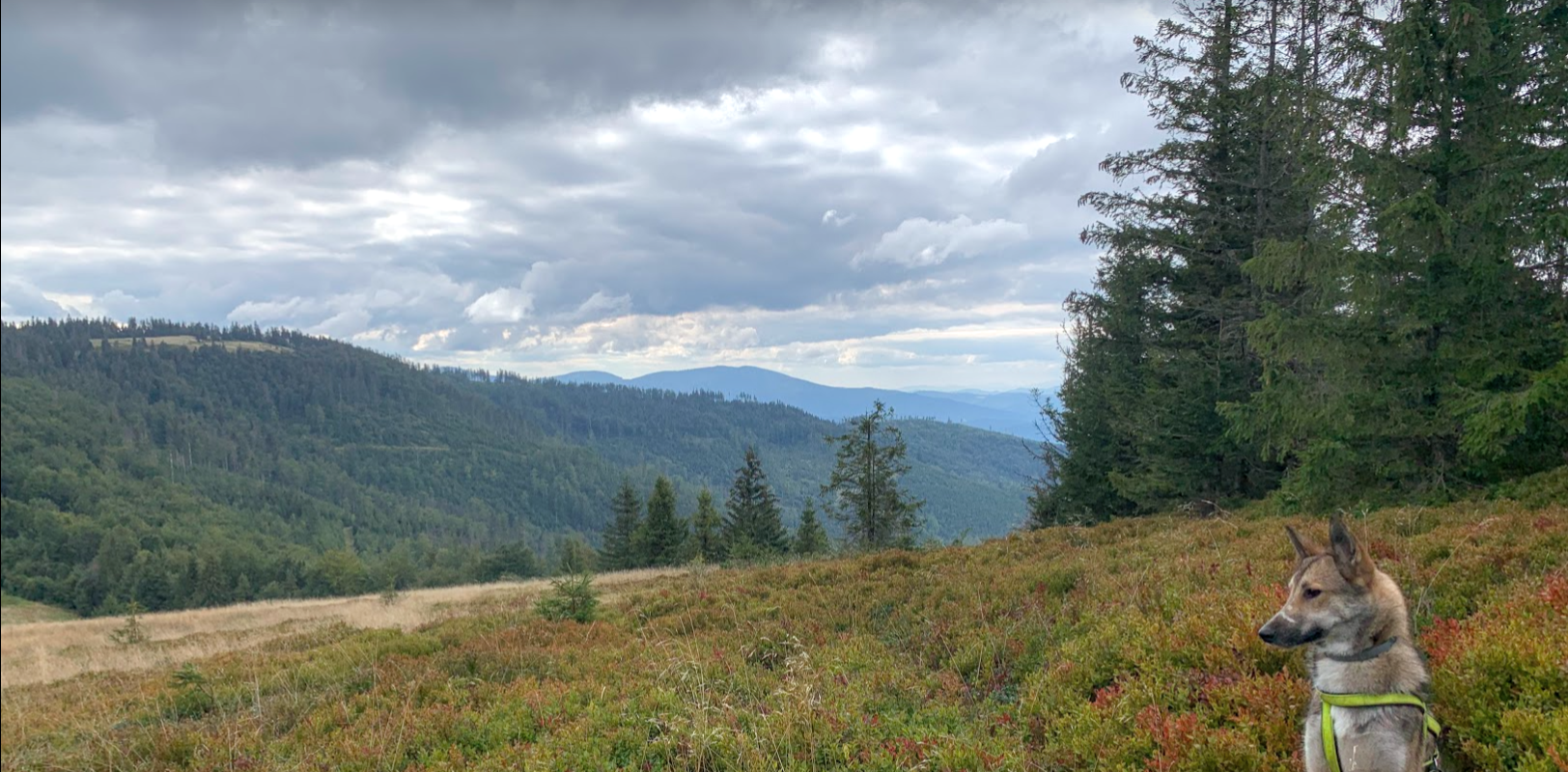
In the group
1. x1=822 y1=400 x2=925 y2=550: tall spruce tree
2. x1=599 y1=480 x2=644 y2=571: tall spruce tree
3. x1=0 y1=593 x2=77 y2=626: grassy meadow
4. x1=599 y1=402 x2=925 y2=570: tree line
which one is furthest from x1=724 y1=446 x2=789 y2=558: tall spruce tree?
x1=0 y1=593 x2=77 y2=626: grassy meadow

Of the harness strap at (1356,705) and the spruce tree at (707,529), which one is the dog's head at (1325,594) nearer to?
the harness strap at (1356,705)

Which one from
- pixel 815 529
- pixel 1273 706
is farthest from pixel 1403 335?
pixel 815 529

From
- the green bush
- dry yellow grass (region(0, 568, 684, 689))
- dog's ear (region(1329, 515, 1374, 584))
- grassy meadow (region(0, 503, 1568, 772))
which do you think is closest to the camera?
dog's ear (region(1329, 515, 1374, 584))

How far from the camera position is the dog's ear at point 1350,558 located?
3072 mm

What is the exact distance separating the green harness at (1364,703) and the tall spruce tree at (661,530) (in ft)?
140

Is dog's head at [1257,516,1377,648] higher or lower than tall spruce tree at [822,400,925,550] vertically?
higher

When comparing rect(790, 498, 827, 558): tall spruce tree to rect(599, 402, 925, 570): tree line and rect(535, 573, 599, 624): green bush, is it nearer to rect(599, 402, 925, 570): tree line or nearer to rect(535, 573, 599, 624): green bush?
rect(599, 402, 925, 570): tree line

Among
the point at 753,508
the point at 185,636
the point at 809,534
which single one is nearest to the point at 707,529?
the point at 753,508

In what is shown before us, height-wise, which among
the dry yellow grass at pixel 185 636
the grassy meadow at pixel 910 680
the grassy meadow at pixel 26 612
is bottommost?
the grassy meadow at pixel 26 612

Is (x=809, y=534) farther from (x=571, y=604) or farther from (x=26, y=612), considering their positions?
(x=26, y=612)

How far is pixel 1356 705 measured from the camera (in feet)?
9.82

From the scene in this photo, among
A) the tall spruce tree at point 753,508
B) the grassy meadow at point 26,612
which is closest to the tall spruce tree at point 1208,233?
the tall spruce tree at point 753,508

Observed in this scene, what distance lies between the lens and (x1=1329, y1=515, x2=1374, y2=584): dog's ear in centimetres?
307

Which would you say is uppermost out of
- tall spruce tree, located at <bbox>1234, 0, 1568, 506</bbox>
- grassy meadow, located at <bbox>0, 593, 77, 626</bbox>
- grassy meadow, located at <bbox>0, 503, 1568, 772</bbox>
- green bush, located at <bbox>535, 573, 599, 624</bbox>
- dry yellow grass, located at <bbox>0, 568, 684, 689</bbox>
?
tall spruce tree, located at <bbox>1234, 0, 1568, 506</bbox>
